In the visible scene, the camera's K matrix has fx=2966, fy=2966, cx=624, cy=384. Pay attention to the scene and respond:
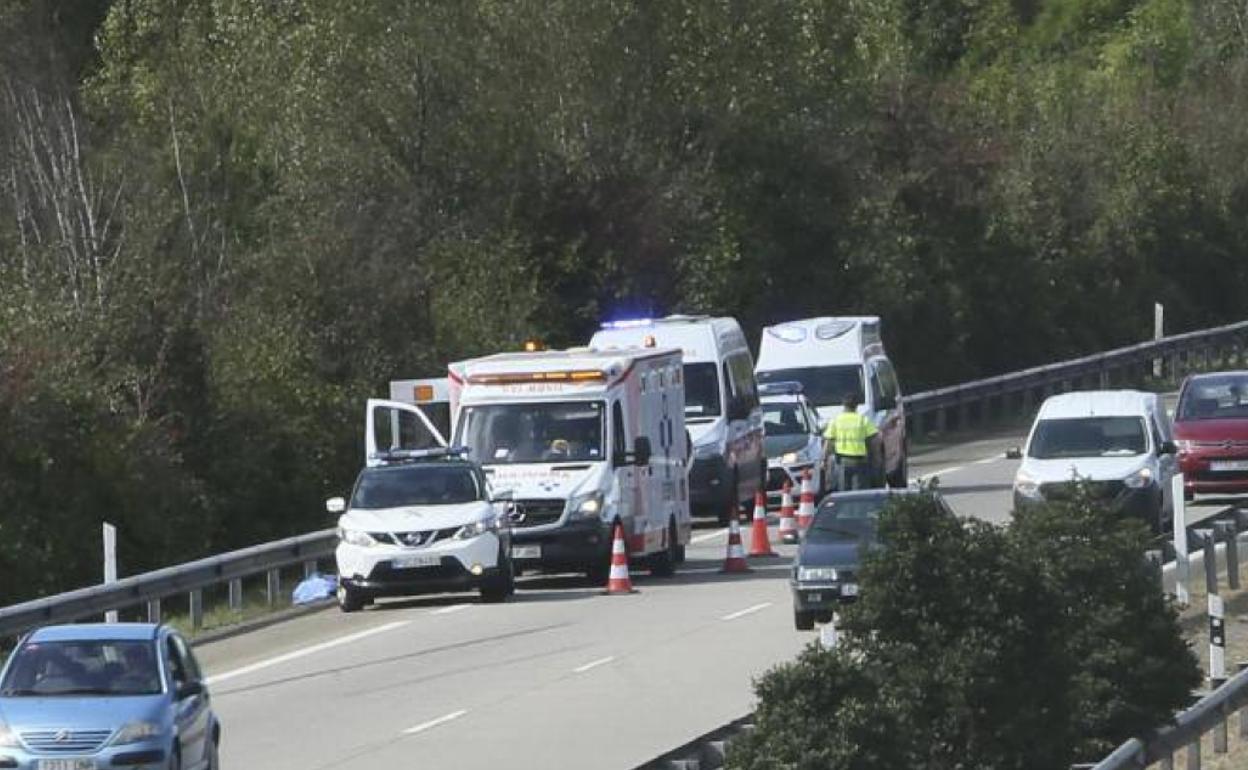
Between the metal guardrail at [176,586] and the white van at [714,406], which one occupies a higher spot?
the white van at [714,406]

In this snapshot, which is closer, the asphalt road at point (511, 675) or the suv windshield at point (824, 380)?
the asphalt road at point (511, 675)

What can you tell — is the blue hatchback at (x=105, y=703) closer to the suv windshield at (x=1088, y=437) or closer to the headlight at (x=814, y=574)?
the headlight at (x=814, y=574)

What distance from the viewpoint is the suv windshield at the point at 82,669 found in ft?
61.8

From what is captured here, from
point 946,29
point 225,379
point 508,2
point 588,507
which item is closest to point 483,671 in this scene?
point 588,507

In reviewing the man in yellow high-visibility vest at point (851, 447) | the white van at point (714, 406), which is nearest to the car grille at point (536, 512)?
the man in yellow high-visibility vest at point (851, 447)

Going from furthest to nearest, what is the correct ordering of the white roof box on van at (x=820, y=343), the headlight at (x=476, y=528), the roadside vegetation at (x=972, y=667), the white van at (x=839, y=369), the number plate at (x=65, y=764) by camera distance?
the white roof box on van at (x=820, y=343) → the white van at (x=839, y=369) → the headlight at (x=476, y=528) → the number plate at (x=65, y=764) → the roadside vegetation at (x=972, y=667)

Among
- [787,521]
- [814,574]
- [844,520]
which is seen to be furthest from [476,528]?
[787,521]

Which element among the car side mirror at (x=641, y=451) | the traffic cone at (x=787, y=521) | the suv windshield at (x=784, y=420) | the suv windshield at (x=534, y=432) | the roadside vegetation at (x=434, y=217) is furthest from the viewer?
the suv windshield at (x=784, y=420)

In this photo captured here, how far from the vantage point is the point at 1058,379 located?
57562 millimetres

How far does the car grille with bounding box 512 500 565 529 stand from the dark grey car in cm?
454

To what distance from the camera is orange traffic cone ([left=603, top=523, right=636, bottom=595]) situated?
31516mm

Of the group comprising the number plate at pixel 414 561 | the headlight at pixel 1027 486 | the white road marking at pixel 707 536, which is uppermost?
the headlight at pixel 1027 486

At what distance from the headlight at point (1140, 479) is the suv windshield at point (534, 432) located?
6142mm

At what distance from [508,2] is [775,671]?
121 feet
